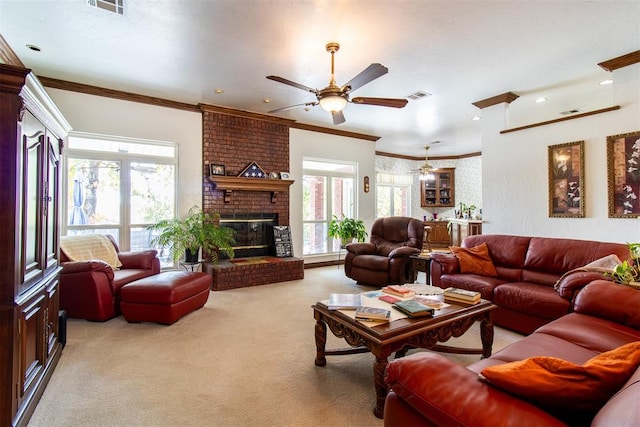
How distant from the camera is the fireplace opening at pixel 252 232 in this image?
5.26 m

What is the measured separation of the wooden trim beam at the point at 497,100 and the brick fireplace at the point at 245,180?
128 inches

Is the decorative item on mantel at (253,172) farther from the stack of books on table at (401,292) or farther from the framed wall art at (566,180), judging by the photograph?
the framed wall art at (566,180)

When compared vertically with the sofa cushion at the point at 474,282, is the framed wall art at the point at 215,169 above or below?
above

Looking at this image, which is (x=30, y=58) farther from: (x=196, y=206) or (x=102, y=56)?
(x=196, y=206)

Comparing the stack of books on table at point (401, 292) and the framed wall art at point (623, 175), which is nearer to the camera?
the stack of books on table at point (401, 292)

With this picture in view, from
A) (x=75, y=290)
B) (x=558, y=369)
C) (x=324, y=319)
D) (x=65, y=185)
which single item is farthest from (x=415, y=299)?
(x=65, y=185)

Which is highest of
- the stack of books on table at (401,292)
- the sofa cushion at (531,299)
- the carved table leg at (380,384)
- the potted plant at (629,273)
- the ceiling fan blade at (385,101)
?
the ceiling fan blade at (385,101)

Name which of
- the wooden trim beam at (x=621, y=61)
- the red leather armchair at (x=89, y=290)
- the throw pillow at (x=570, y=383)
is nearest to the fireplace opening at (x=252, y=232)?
the red leather armchair at (x=89, y=290)

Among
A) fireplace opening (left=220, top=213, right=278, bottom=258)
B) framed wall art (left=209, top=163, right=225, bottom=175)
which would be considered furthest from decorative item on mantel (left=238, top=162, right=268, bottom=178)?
fireplace opening (left=220, top=213, right=278, bottom=258)

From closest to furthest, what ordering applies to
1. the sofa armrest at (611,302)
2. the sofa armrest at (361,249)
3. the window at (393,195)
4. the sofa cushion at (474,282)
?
the sofa armrest at (611,302) → the sofa cushion at (474,282) → the sofa armrest at (361,249) → the window at (393,195)

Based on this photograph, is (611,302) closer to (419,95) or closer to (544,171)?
(544,171)

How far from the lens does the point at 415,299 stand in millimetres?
2355

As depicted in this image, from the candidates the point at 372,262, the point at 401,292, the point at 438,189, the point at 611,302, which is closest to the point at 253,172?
the point at 372,262

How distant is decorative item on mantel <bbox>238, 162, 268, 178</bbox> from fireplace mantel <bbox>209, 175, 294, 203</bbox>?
0.16 meters
